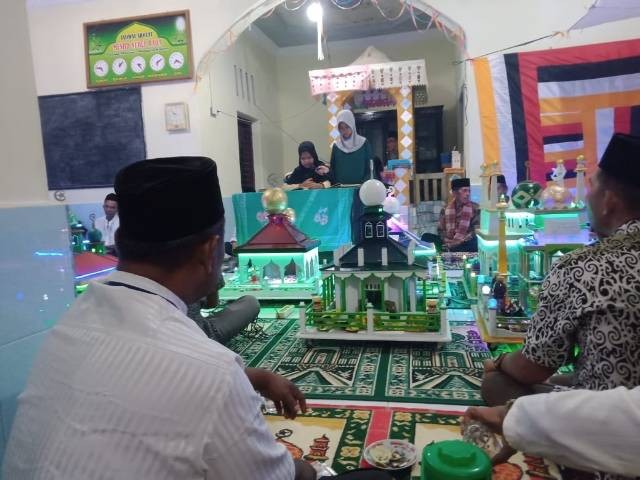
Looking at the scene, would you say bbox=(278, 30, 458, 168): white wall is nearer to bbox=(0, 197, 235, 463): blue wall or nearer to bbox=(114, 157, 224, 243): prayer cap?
bbox=(0, 197, 235, 463): blue wall

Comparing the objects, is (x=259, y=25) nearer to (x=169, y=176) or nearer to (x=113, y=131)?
(x=113, y=131)

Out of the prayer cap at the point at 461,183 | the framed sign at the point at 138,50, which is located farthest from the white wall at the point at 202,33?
the prayer cap at the point at 461,183

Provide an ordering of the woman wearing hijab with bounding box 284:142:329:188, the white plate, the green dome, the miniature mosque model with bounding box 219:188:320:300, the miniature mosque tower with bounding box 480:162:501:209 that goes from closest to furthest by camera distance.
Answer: the white plate
the green dome
the miniature mosque tower with bounding box 480:162:501:209
the miniature mosque model with bounding box 219:188:320:300
the woman wearing hijab with bounding box 284:142:329:188

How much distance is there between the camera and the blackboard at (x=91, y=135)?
234 inches

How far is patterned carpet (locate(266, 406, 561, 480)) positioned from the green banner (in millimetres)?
3312

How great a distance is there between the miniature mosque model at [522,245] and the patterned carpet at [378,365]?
0.21m

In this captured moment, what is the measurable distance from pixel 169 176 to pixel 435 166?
790cm

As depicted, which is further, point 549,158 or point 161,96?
point 161,96

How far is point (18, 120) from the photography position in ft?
4.18

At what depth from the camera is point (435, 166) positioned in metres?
8.24

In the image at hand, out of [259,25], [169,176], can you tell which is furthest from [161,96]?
[169,176]

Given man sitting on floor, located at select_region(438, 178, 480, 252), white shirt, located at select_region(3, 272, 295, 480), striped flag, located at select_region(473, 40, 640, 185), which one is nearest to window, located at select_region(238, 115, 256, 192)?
man sitting on floor, located at select_region(438, 178, 480, 252)

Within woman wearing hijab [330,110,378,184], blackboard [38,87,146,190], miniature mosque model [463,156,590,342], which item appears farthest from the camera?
blackboard [38,87,146,190]

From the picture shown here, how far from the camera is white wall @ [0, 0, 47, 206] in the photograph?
48.4 inches
